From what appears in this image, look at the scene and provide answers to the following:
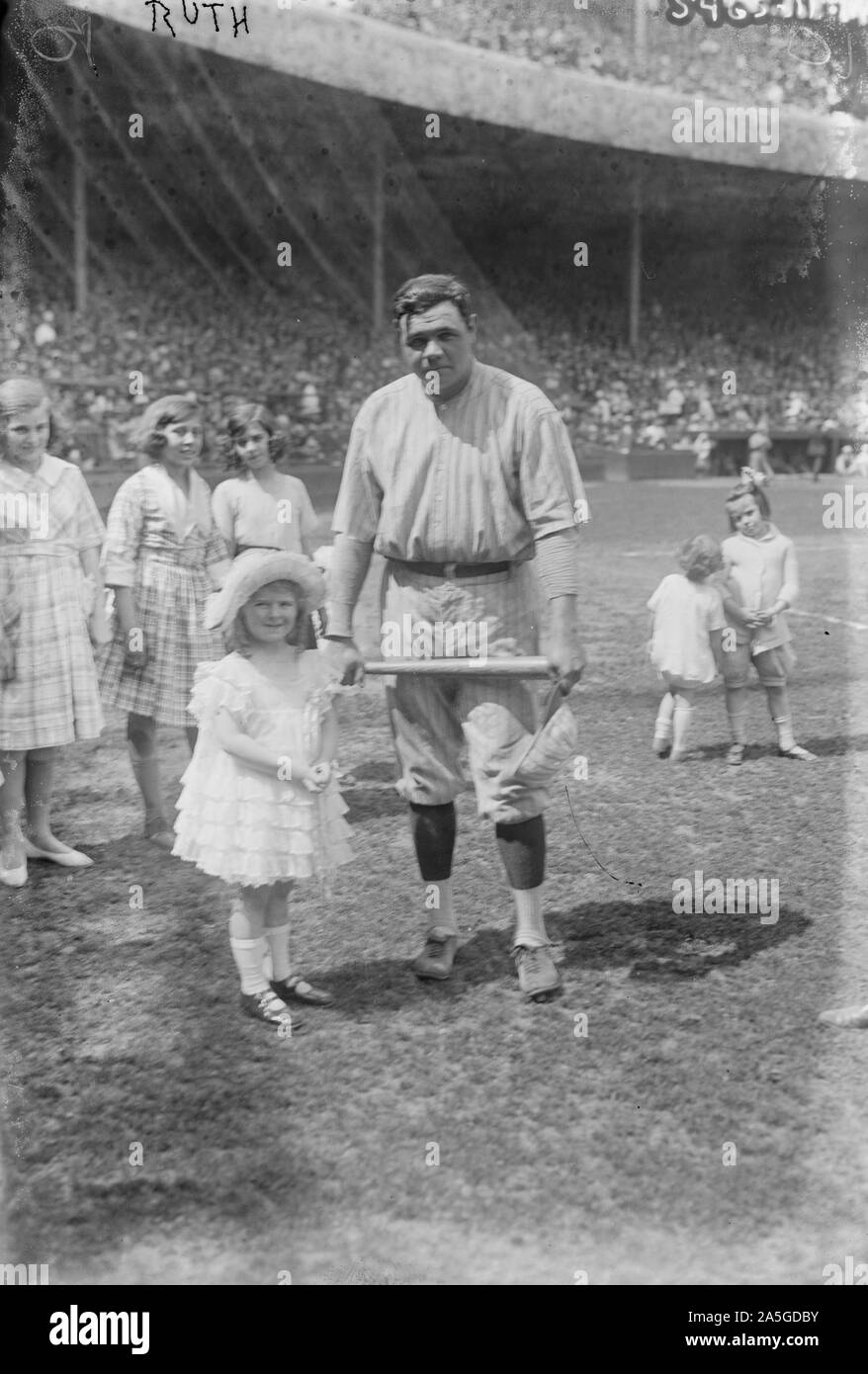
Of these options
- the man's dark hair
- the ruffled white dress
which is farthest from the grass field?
the man's dark hair

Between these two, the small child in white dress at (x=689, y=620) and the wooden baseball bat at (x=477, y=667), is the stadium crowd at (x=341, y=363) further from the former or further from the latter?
the wooden baseball bat at (x=477, y=667)

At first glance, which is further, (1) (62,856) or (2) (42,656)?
(1) (62,856)

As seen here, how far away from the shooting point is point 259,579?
130 inches

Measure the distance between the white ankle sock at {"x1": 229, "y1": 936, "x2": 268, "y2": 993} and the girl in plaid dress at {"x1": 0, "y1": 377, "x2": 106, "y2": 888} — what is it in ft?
4.12

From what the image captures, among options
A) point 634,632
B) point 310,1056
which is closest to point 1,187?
point 310,1056

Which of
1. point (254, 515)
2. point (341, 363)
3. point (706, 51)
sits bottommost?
point (254, 515)

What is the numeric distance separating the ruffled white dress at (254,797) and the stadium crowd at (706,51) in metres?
1.90

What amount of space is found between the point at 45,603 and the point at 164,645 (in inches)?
18.4

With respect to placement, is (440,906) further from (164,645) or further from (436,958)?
(164,645)

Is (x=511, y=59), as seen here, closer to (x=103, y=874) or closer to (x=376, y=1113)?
(x=103, y=874)

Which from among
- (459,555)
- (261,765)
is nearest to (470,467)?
(459,555)

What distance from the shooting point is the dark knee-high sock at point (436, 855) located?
3.72 meters

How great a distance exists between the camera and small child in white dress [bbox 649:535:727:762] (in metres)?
5.69

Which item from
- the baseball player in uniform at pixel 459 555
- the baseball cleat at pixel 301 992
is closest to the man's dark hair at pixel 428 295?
the baseball player in uniform at pixel 459 555
